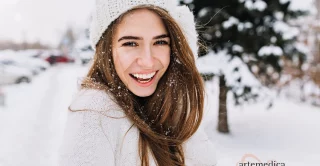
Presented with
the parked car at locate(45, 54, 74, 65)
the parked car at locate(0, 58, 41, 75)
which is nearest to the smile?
the parked car at locate(0, 58, 41, 75)

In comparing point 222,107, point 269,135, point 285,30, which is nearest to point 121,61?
point 285,30

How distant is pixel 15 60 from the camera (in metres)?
21.0

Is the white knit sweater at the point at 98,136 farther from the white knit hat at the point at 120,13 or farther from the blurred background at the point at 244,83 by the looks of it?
the blurred background at the point at 244,83

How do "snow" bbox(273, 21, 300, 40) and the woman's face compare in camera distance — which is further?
"snow" bbox(273, 21, 300, 40)

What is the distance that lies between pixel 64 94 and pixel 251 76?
8262 mm

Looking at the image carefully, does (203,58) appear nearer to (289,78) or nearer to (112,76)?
(112,76)

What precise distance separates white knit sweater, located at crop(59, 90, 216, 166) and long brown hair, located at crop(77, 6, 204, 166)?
48 millimetres

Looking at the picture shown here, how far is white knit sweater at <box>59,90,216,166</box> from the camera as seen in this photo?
1.15 metres

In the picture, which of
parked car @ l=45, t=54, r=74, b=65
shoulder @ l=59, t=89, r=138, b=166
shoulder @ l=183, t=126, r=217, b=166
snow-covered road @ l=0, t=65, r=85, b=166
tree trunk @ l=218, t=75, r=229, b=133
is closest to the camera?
shoulder @ l=59, t=89, r=138, b=166

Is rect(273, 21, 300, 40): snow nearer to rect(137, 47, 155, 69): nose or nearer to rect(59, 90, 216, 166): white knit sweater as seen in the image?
rect(137, 47, 155, 69): nose

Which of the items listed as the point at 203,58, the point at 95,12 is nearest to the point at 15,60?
the point at 203,58

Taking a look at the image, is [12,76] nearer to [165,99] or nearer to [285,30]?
[285,30]

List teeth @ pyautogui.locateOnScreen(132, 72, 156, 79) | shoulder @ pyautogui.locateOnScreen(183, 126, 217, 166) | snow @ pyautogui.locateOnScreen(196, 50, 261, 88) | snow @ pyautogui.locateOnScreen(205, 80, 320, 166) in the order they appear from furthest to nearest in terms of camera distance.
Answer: snow @ pyautogui.locateOnScreen(196, 50, 261, 88) → snow @ pyautogui.locateOnScreen(205, 80, 320, 166) → shoulder @ pyautogui.locateOnScreen(183, 126, 217, 166) → teeth @ pyautogui.locateOnScreen(132, 72, 156, 79)

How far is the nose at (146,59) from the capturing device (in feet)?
4.57
